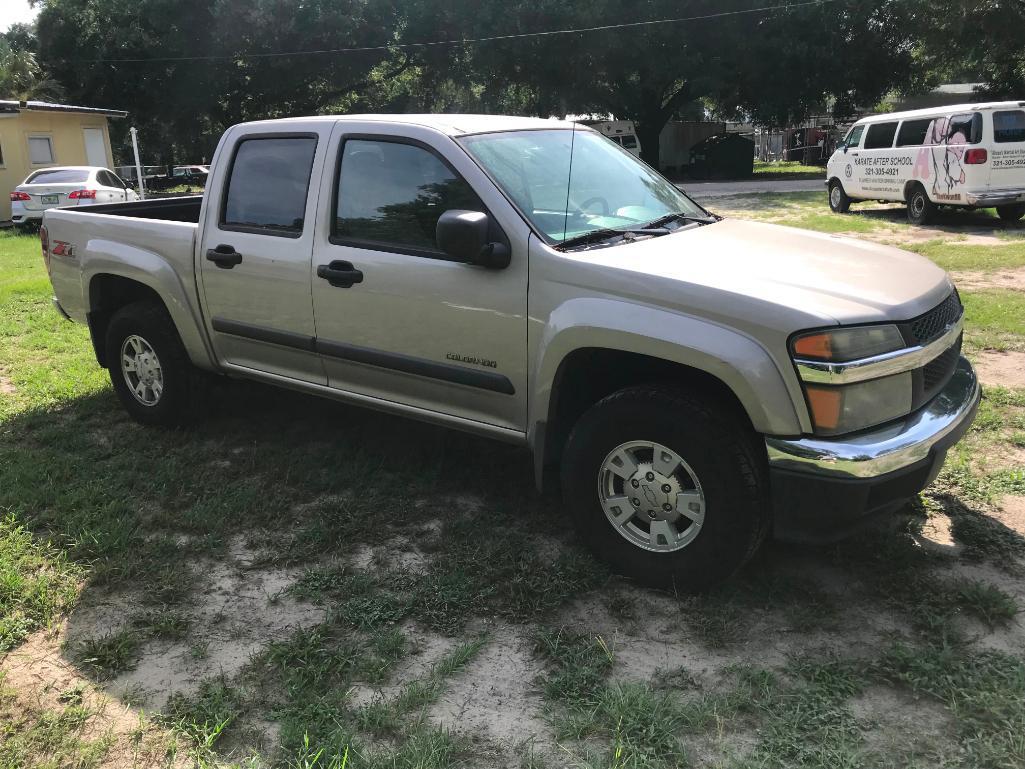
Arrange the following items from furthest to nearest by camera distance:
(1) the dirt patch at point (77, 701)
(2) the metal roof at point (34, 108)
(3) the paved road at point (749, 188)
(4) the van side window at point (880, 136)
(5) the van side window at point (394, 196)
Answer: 1. (3) the paved road at point (749, 188)
2. (2) the metal roof at point (34, 108)
3. (4) the van side window at point (880, 136)
4. (5) the van side window at point (394, 196)
5. (1) the dirt patch at point (77, 701)

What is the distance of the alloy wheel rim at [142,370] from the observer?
5.24 metres

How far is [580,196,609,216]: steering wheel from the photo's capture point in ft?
12.7

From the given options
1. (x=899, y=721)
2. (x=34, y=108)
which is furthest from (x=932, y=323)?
(x=34, y=108)

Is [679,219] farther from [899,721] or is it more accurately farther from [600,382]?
[899,721]

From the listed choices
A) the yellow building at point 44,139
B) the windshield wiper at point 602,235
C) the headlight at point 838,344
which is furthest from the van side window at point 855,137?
the yellow building at point 44,139

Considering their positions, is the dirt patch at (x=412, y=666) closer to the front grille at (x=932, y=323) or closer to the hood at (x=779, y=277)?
the hood at (x=779, y=277)

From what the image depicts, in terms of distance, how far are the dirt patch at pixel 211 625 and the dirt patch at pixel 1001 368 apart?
455cm

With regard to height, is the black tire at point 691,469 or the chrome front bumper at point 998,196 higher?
the chrome front bumper at point 998,196

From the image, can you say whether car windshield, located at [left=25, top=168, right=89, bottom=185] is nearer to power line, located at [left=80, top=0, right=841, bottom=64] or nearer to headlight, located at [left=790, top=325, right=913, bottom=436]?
power line, located at [left=80, top=0, right=841, bottom=64]

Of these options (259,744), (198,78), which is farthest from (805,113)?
(259,744)

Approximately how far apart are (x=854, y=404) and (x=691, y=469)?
0.60m

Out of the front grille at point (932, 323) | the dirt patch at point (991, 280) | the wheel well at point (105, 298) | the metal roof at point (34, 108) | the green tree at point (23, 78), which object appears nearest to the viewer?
the front grille at point (932, 323)

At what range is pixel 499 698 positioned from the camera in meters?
2.82

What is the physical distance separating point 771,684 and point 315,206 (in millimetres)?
2923
